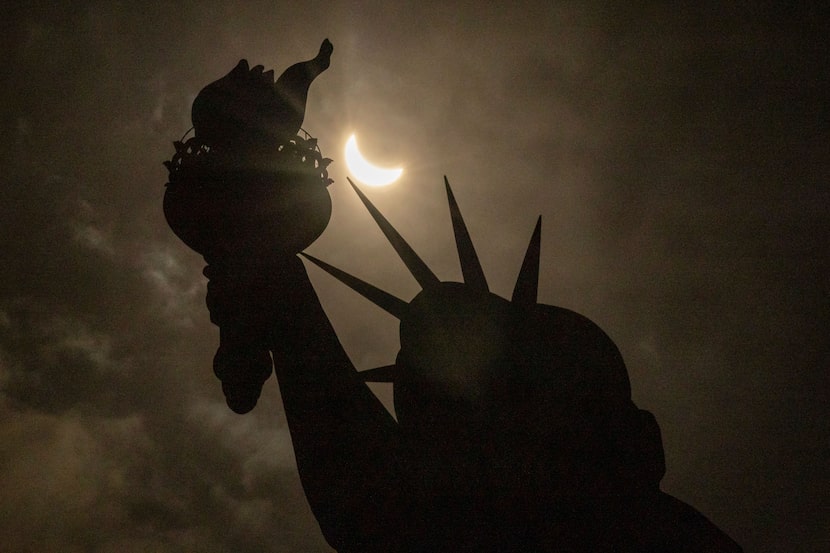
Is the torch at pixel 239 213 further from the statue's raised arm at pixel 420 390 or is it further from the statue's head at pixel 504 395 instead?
the statue's head at pixel 504 395

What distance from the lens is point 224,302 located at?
554 inches

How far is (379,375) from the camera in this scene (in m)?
14.1

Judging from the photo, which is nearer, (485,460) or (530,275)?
(485,460)

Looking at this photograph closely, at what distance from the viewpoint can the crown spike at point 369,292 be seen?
13.0m

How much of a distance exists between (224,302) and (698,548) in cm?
1142

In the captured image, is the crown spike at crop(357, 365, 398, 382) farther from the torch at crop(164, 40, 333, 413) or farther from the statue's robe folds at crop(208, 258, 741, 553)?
the torch at crop(164, 40, 333, 413)

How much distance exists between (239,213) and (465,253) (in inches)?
192

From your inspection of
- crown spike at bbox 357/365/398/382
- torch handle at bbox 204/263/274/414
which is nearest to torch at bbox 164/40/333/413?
torch handle at bbox 204/263/274/414

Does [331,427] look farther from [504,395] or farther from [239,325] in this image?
[504,395]

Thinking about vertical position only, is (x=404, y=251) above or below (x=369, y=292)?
above

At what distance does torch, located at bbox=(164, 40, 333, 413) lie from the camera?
1413 centimetres

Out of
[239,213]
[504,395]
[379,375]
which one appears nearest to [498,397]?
[504,395]

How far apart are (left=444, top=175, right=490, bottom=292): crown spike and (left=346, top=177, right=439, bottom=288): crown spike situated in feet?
2.31

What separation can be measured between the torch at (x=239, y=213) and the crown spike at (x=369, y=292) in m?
1.03
